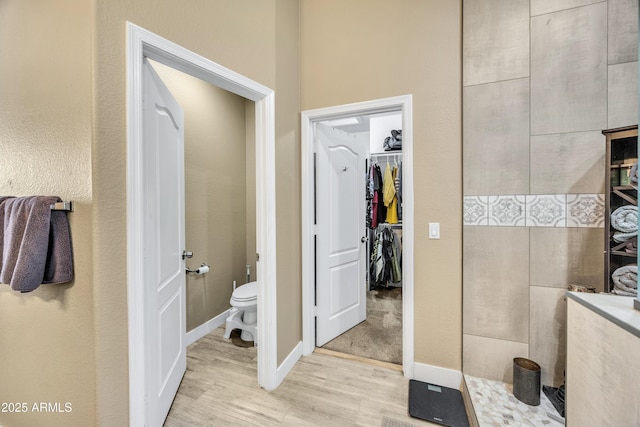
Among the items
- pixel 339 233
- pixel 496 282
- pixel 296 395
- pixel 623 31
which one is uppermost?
pixel 623 31

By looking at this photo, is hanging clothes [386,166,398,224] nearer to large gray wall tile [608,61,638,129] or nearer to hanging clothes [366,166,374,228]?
hanging clothes [366,166,374,228]

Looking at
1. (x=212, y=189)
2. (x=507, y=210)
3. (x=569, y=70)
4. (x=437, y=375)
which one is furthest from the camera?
(x=212, y=189)

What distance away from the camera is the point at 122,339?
1.12 metres

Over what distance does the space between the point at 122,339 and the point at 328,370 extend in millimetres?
1500

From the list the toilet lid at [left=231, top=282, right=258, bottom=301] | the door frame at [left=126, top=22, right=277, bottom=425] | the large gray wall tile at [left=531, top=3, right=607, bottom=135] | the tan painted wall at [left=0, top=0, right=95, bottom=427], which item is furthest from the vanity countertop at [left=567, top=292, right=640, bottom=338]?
the toilet lid at [left=231, top=282, right=258, bottom=301]

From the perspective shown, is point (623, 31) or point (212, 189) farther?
point (212, 189)

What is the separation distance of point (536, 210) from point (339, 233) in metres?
1.52

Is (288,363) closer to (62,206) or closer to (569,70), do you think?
(62,206)

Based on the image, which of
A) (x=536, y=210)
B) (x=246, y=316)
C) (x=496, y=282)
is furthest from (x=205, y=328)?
(x=536, y=210)

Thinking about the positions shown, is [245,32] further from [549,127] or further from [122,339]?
[549,127]

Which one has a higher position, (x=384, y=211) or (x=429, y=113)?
(x=429, y=113)

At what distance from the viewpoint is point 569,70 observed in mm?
1577

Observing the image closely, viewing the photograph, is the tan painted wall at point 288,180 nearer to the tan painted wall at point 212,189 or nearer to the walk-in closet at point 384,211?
the tan painted wall at point 212,189

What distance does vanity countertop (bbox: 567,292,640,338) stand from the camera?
656 millimetres
